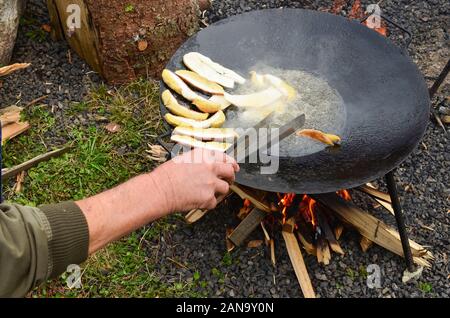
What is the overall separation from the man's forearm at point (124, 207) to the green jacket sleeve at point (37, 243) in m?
0.05

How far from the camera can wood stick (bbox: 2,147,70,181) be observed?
3.91 metres

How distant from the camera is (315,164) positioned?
3.02 m

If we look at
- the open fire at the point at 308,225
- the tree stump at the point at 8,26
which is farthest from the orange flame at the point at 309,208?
the tree stump at the point at 8,26

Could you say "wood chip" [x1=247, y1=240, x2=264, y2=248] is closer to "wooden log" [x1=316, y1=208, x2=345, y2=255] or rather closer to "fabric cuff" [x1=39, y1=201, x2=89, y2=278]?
"wooden log" [x1=316, y1=208, x2=345, y2=255]

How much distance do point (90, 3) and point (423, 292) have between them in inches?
128

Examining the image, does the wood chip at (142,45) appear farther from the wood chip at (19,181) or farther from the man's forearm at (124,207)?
the man's forearm at (124,207)

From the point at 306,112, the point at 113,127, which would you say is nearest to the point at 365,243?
the point at 306,112

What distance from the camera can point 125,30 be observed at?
4.36m

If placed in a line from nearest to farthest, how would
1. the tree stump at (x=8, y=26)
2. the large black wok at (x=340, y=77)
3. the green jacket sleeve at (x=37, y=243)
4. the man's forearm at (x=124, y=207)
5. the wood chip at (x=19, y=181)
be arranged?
1. the green jacket sleeve at (x=37, y=243)
2. the man's forearm at (x=124, y=207)
3. the large black wok at (x=340, y=77)
4. the wood chip at (x=19, y=181)
5. the tree stump at (x=8, y=26)

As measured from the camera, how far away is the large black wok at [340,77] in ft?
9.62

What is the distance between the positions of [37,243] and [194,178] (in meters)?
0.71

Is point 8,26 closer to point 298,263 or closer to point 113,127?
point 113,127
